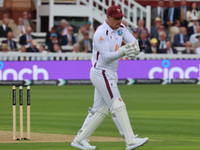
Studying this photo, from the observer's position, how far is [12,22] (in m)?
27.2

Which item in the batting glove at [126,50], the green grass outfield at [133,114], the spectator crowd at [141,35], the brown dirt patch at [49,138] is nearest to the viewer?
the batting glove at [126,50]

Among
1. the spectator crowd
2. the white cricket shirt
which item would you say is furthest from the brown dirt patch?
the spectator crowd

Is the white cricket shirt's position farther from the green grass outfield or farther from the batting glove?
the green grass outfield

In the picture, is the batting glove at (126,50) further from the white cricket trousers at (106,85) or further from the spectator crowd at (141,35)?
the spectator crowd at (141,35)

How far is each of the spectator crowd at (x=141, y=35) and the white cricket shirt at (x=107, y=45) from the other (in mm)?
14986

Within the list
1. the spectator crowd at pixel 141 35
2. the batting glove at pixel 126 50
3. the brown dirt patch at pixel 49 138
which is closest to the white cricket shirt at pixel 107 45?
the batting glove at pixel 126 50

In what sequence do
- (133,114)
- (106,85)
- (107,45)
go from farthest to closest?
(133,114) < (106,85) < (107,45)

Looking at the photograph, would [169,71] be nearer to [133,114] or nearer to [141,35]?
[141,35]

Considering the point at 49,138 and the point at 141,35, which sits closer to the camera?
the point at 49,138

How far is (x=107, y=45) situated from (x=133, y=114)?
6.43 meters

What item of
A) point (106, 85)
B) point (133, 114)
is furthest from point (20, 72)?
point (106, 85)

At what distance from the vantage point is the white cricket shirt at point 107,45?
31.9 ft

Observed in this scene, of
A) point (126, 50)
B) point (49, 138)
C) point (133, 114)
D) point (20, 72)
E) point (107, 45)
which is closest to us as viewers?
point (126, 50)

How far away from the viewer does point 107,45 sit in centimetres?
980
